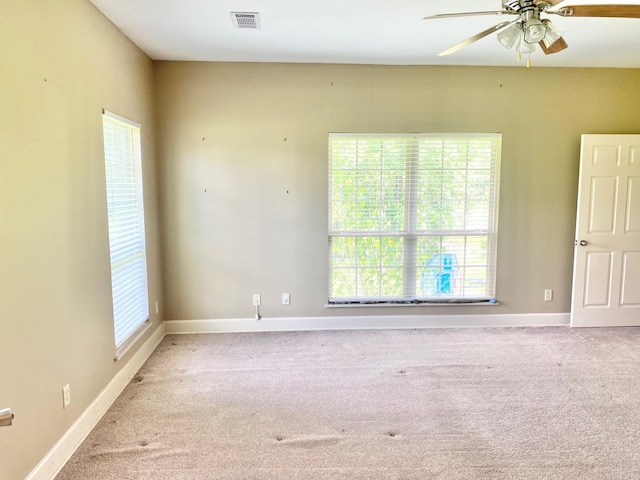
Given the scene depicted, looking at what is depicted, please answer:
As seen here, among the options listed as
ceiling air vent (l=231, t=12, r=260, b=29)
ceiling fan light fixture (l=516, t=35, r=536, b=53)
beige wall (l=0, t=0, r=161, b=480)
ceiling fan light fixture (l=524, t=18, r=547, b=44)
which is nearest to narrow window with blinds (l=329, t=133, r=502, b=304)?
ceiling air vent (l=231, t=12, r=260, b=29)

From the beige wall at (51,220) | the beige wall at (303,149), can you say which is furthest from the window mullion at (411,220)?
the beige wall at (51,220)

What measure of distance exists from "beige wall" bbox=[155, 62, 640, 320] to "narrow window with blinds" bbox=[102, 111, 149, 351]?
48 cm

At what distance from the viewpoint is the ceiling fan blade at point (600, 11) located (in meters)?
1.92

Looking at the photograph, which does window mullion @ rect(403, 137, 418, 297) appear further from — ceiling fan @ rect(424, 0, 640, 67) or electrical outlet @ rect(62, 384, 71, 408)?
electrical outlet @ rect(62, 384, 71, 408)

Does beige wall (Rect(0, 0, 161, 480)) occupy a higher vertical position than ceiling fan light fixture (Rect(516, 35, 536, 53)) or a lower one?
lower

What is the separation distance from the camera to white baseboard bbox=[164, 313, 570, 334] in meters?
3.91

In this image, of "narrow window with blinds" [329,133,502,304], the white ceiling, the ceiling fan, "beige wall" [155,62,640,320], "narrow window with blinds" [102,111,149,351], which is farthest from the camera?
"narrow window with blinds" [329,133,502,304]

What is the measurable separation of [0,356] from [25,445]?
0.48 metres

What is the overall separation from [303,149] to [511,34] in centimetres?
209

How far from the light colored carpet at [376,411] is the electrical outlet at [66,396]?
28 centimetres

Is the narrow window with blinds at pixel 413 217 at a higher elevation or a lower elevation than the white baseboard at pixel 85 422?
higher

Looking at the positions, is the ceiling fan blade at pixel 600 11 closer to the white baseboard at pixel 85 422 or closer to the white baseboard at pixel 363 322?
the white baseboard at pixel 363 322

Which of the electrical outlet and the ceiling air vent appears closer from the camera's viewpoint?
the electrical outlet

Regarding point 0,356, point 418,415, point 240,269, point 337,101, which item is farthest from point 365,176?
point 0,356
